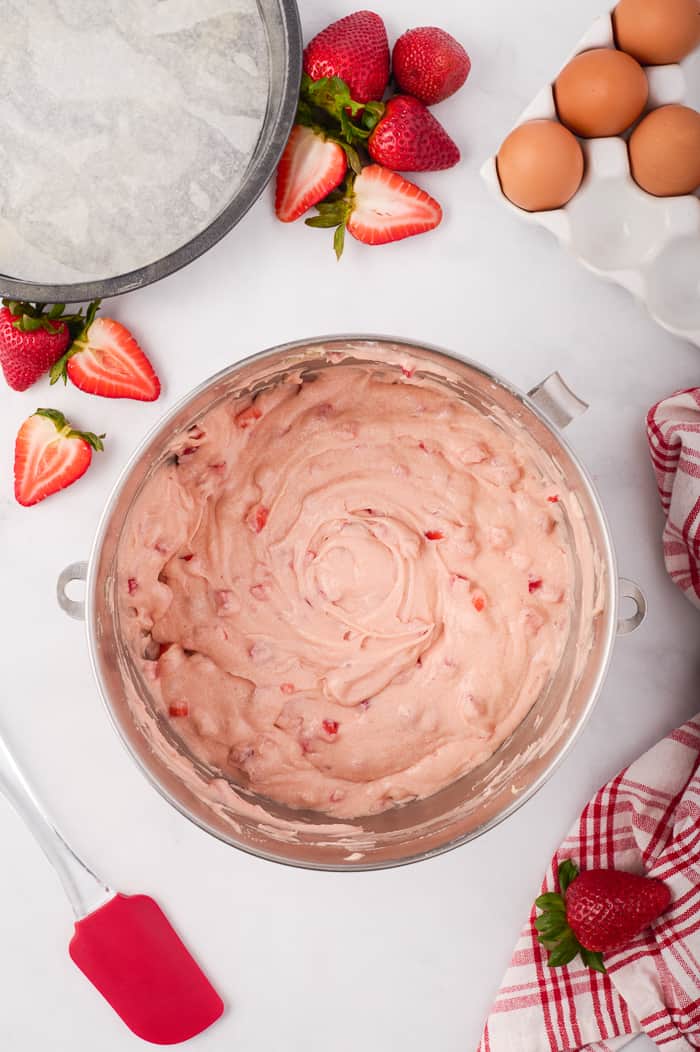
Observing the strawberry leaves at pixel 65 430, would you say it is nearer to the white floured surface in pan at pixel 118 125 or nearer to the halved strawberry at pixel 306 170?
the white floured surface in pan at pixel 118 125

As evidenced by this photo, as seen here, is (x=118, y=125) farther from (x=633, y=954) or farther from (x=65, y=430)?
(x=633, y=954)

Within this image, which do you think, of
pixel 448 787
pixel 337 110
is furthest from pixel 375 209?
pixel 448 787

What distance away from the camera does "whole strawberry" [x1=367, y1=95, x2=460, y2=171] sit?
1.48 m

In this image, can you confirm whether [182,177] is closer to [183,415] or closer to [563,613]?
[183,415]

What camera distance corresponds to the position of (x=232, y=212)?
144cm

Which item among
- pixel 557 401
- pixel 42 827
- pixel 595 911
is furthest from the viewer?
pixel 42 827

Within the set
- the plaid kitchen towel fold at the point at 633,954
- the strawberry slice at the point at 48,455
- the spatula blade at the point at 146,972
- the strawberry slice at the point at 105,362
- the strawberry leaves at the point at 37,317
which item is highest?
the strawberry leaves at the point at 37,317

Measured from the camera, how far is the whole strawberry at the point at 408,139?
148 cm

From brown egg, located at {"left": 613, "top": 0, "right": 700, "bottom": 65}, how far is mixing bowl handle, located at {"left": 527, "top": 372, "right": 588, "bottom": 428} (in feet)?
1.87

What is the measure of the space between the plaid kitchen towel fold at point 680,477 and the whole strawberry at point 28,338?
39.7 inches

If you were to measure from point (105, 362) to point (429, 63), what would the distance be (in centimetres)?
73

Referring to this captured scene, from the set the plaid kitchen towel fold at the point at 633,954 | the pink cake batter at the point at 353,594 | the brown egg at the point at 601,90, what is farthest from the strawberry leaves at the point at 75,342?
the plaid kitchen towel fold at the point at 633,954

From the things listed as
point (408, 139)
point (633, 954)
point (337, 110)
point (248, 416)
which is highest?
point (337, 110)

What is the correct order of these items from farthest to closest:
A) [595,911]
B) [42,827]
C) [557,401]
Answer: [42,827], [595,911], [557,401]
